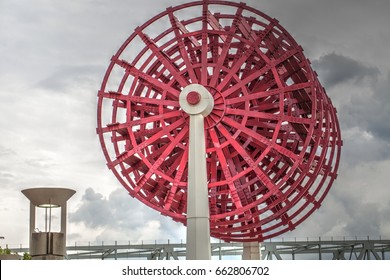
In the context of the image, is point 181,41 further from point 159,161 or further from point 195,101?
point 195,101

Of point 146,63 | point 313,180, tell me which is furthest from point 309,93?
point 146,63

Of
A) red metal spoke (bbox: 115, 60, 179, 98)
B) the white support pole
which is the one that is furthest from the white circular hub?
red metal spoke (bbox: 115, 60, 179, 98)

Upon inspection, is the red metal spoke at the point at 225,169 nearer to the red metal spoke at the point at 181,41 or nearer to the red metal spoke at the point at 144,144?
the red metal spoke at the point at 144,144

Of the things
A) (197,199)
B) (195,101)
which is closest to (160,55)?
(195,101)

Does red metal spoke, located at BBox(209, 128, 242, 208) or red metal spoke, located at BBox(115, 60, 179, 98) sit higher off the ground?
red metal spoke, located at BBox(115, 60, 179, 98)

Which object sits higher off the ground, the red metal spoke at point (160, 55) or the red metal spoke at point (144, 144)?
the red metal spoke at point (160, 55)

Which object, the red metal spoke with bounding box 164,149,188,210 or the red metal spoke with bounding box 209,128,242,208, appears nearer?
the red metal spoke with bounding box 209,128,242,208

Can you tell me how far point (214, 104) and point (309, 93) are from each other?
301 centimetres

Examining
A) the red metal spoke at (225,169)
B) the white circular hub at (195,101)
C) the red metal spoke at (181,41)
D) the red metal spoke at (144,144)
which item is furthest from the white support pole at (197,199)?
the red metal spoke at (181,41)

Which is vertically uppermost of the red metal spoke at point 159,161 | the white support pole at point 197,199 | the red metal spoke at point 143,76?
the red metal spoke at point 143,76

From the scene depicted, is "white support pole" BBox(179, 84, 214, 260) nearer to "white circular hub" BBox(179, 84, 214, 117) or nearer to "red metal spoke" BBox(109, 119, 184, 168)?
"white circular hub" BBox(179, 84, 214, 117)

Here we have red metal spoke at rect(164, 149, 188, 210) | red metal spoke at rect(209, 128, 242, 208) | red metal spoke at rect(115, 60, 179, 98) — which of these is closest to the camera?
red metal spoke at rect(209, 128, 242, 208)
